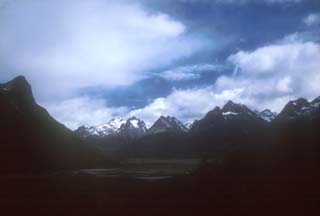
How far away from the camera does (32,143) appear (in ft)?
490

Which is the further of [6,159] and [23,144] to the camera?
[23,144]

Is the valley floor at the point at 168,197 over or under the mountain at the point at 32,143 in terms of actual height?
under

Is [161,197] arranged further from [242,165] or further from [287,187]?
[242,165]

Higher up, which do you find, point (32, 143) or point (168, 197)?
point (32, 143)

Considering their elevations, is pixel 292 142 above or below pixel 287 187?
above

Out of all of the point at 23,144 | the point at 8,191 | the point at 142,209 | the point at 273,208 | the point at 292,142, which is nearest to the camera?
the point at 273,208

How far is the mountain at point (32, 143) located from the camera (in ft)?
431

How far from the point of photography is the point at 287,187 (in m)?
55.2

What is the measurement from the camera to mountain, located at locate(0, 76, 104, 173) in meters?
131

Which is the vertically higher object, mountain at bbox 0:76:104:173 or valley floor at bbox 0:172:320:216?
mountain at bbox 0:76:104:173

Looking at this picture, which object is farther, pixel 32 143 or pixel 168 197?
pixel 32 143

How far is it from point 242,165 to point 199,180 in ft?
44.2

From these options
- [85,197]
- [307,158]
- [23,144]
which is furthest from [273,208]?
[23,144]

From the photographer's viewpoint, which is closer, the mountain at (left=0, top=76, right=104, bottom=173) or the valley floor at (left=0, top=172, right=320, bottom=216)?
the valley floor at (left=0, top=172, right=320, bottom=216)
